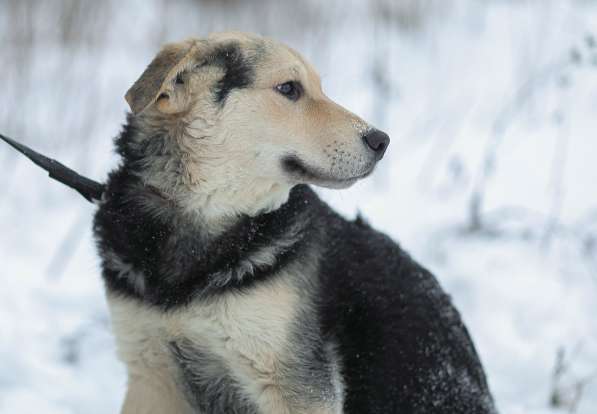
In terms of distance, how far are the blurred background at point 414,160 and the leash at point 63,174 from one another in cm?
99

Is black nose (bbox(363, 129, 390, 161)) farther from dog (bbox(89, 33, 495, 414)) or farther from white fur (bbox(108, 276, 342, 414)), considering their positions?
white fur (bbox(108, 276, 342, 414))

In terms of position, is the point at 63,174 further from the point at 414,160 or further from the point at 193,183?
the point at 414,160

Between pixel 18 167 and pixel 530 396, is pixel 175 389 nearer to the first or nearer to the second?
pixel 530 396

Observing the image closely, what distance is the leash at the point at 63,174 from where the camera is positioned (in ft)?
9.96

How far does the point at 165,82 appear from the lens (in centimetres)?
270

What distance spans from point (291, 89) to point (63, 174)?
914 millimetres

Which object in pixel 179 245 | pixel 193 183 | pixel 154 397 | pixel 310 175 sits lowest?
pixel 154 397

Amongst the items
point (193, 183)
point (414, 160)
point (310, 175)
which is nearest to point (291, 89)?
point (310, 175)

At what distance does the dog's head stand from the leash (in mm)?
351

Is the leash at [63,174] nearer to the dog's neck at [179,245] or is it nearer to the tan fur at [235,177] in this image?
the dog's neck at [179,245]

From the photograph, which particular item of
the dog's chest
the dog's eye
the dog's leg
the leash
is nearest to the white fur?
the dog's chest

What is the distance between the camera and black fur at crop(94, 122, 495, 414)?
111 inches

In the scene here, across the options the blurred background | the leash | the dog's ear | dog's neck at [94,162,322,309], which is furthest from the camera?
the blurred background

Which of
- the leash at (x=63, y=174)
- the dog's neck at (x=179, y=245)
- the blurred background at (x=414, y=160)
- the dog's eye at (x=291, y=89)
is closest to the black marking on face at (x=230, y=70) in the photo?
the dog's eye at (x=291, y=89)
